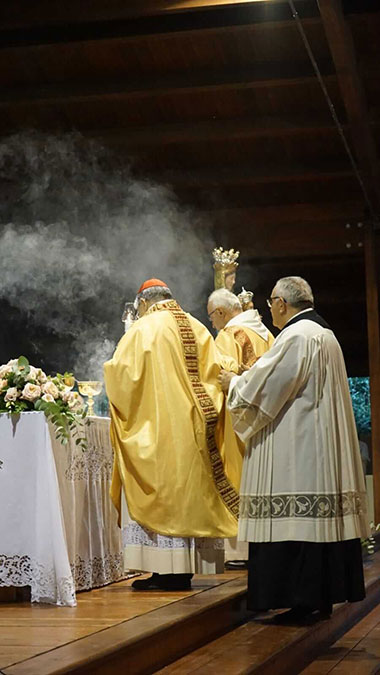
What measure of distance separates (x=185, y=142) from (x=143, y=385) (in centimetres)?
574

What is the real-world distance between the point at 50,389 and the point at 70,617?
1.04m

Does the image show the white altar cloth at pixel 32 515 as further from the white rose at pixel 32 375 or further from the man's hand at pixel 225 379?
the man's hand at pixel 225 379

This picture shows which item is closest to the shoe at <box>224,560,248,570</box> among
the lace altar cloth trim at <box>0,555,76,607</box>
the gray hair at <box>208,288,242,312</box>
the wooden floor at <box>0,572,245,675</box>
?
the wooden floor at <box>0,572,245,675</box>

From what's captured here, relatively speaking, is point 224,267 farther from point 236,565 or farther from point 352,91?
point 236,565

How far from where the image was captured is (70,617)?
3.73m

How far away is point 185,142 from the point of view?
9953 millimetres

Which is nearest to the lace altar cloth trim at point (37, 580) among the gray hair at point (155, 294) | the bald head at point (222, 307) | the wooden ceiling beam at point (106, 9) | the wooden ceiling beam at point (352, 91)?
the gray hair at point (155, 294)

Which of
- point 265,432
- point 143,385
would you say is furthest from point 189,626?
point 143,385

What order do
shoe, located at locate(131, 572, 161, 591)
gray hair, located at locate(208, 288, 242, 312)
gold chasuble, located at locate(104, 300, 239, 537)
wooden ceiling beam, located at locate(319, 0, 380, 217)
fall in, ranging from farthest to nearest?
1. wooden ceiling beam, located at locate(319, 0, 380, 217)
2. gray hair, located at locate(208, 288, 242, 312)
3. shoe, located at locate(131, 572, 161, 591)
4. gold chasuble, located at locate(104, 300, 239, 537)

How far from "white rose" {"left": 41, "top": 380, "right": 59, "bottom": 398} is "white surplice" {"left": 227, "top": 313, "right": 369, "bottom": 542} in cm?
77

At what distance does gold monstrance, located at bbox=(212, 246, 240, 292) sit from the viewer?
7.04m

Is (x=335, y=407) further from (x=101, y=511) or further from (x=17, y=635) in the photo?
(x=17, y=635)

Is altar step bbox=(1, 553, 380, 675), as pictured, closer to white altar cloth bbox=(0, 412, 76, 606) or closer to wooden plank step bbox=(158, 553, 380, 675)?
wooden plank step bbox=(158, 553, 380, 675)

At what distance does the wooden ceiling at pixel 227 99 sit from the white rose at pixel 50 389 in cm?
355
